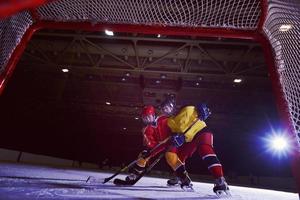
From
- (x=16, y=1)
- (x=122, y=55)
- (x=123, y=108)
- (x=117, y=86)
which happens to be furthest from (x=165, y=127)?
(x=123, y=108)

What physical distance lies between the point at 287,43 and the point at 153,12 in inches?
47.9

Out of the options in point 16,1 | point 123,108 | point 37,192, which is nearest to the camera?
point 16,1

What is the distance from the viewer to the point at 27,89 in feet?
41.8

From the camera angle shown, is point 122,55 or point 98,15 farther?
point 122,55

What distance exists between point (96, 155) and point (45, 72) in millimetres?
8172

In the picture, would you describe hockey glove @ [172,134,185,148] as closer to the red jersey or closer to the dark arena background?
the red jersey

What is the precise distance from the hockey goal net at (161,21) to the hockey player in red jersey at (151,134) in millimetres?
1263

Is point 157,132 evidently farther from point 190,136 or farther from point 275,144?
point 275,144

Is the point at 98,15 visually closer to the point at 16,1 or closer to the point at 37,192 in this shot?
the point at 37,192

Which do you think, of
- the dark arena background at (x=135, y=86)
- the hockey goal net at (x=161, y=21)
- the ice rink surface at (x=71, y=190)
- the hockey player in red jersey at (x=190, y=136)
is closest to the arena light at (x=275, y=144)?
the dark arena background at (x=135, y=86)

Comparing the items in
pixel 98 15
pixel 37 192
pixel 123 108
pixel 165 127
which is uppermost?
pixel 123 108

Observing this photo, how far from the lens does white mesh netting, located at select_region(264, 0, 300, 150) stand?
7.11 feet

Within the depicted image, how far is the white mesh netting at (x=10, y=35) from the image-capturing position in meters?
2.67

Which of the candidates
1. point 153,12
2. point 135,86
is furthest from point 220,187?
point 135,86
